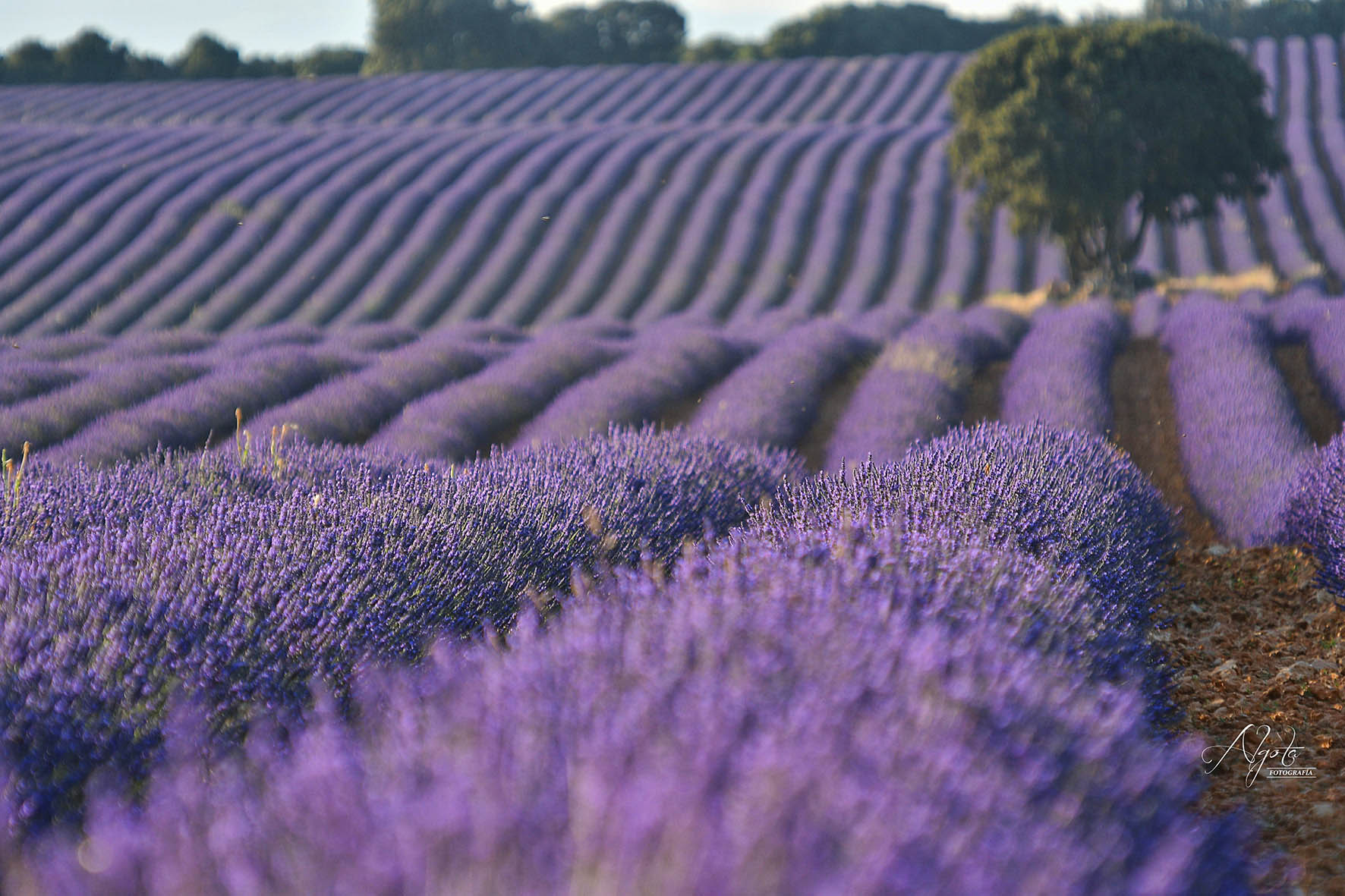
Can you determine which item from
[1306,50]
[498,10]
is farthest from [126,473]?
[498,10]

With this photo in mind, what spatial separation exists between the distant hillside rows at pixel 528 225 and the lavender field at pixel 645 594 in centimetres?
448

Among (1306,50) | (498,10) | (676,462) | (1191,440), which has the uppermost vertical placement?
(498,10)

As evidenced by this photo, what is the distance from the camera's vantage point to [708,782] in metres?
1.46

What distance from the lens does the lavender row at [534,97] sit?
29266 mm

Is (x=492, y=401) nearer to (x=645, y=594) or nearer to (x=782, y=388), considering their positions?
(x=782, y=388)

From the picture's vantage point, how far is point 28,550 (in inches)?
119

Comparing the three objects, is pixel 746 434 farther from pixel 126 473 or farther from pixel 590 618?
pixel 590 618

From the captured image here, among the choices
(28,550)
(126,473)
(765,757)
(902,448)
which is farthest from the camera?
(902,448)

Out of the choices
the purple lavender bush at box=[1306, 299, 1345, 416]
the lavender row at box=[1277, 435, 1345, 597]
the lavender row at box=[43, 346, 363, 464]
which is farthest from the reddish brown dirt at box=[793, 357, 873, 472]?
the lavender row at box=[43, 346, 363, 464]

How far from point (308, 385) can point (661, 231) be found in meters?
11.6

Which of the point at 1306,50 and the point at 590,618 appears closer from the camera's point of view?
the point at 590,618

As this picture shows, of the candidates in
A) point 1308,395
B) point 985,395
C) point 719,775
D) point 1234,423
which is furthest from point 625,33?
point 719,775

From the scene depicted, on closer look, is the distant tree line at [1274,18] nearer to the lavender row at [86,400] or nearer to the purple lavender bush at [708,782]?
the lavender row at [86,400]
